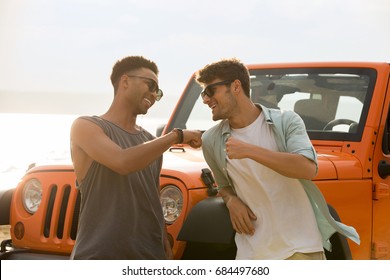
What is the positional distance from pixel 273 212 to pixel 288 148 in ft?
0.90

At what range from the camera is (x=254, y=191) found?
349 cm

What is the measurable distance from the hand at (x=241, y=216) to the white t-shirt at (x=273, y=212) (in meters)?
0.02

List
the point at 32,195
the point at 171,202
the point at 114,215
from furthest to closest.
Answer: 1. the point at 32,195
2. the point at 171,202
3. the point at 114,215

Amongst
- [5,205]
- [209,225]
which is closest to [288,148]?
[209,225]

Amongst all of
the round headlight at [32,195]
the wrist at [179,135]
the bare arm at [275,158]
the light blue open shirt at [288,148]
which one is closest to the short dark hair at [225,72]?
the light blue open shirt at [288,148]

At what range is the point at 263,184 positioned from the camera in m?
3.46

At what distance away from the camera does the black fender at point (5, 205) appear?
4.58m

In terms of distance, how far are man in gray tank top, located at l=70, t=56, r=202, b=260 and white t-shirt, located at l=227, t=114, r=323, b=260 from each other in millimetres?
307

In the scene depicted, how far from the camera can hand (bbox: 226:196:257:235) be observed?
136 inches

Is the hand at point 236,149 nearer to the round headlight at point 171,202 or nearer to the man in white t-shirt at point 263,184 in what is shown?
the man in white t-shirt at point 263,184

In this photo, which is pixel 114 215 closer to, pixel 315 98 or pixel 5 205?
pixel 5 205

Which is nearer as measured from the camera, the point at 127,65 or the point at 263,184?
the point at 263,184

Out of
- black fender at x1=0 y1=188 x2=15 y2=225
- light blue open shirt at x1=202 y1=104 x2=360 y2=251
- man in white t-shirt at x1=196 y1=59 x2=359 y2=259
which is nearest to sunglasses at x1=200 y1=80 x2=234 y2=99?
man in white t-shirt at x1=196 y1=59 x2=359 y2=259
